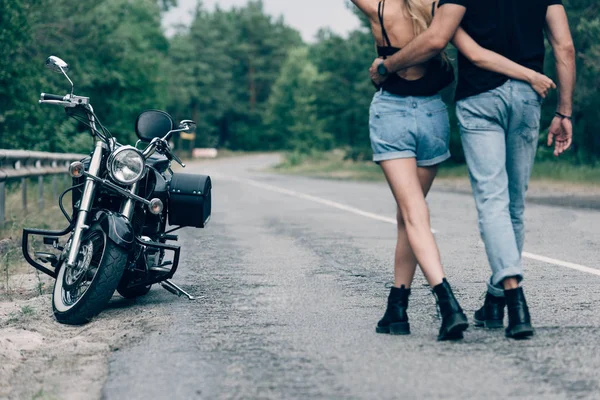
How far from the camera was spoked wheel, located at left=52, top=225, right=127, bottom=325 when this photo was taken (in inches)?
231

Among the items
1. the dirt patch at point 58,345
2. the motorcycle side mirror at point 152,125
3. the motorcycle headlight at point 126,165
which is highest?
the motorcycle side mirror at point 152,125

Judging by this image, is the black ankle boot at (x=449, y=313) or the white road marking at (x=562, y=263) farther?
the white road marking at (x=562, y=263)

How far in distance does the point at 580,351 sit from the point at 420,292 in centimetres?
209

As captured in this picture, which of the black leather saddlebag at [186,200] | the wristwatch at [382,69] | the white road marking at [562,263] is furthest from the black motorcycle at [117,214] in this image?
the white road marking at [562,263]

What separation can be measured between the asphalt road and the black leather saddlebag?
0.53 m

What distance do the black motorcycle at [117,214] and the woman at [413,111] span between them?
1.75 metres

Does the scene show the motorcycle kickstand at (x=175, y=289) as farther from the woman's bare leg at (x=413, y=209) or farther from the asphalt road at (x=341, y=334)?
the woman's bare leg at (x=413, y=209)

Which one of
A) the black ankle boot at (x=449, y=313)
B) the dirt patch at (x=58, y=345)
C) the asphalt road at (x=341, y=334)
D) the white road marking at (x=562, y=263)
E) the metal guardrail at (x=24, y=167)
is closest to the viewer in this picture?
the asphalt road at (x=341, y=334)

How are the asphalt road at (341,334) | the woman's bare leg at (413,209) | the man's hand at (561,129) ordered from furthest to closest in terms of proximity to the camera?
the man's hand at (561,129) < the woman's bare leg at (413,209) < the asphalt road at (341,334)

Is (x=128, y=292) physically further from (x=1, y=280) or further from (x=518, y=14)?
(x=518, y=14)

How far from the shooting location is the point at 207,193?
6.81m

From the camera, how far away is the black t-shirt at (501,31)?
5.03 m

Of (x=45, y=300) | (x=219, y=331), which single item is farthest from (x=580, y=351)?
(x=45, y=300)

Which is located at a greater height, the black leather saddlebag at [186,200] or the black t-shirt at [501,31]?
the black t-shirt at [501,31]
